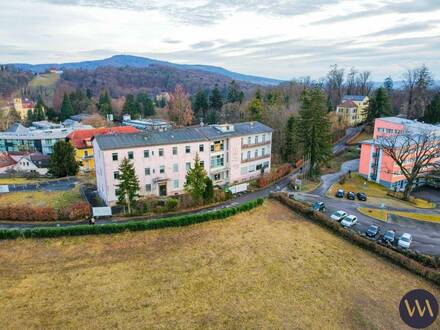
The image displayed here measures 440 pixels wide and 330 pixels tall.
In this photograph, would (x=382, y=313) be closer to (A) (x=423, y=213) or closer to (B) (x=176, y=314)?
(B) (x=176, y=314)

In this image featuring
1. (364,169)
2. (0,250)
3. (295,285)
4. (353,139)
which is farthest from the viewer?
(353,139)

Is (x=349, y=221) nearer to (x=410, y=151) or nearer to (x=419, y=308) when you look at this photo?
(x=419, y=308)

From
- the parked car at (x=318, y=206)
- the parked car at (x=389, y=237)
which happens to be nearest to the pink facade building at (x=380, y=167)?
the parked car at (x=318, y=206)

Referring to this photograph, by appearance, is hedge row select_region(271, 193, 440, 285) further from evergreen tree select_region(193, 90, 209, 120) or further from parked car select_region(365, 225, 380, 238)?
evergreen tree select_region(193, 90, 209, 120)

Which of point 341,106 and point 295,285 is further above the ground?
point 341,106

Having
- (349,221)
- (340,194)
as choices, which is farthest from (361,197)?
(349,221)

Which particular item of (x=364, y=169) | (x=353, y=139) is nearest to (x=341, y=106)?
(x=353, y=139)
